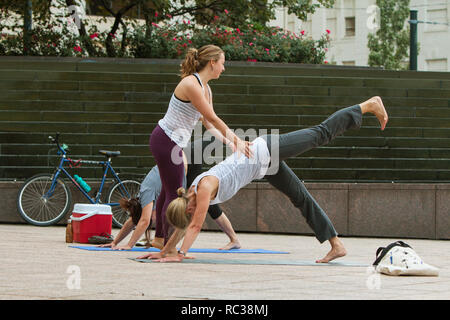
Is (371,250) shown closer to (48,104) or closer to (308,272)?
(308,272)

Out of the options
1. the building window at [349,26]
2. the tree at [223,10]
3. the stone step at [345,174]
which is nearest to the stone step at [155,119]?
the stone step at [345,174]

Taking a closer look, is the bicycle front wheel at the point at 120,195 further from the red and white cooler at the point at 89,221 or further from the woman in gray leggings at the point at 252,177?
the woman in gray leggings at the point at 252,177

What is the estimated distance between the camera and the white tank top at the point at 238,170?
7.45 m

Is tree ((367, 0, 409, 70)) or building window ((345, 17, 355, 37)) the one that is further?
building window ((345, 17, 355, 37))

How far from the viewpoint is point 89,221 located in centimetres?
970

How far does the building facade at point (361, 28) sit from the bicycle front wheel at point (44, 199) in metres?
41.2

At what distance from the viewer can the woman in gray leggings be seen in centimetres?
733

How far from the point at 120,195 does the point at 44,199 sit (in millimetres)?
1136

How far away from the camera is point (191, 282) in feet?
20.1

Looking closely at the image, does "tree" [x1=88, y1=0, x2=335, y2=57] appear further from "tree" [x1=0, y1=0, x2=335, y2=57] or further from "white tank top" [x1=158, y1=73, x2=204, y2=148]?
"white tank top" [x1=158, y1=73, x2=204, y2=148]

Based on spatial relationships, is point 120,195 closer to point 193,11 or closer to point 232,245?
point 232,245

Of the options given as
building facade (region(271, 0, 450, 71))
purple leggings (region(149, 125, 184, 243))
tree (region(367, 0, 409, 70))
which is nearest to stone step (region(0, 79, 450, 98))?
purple leggings (region(149, 125, 184, 243))
